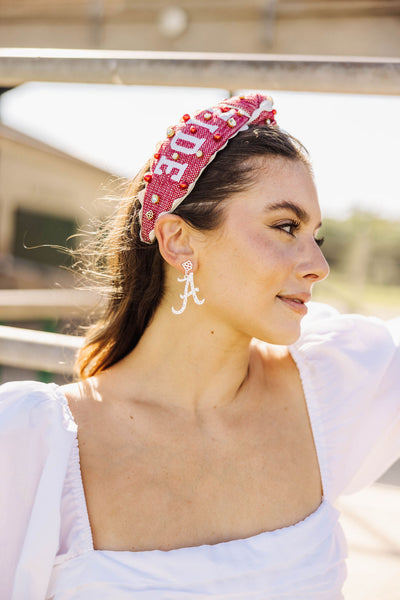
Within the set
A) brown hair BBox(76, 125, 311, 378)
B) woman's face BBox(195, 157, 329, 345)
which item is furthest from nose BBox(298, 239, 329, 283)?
brown hair BBox(76, 125, 311, 378)

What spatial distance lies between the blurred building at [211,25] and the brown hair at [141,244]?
1467 millimetres

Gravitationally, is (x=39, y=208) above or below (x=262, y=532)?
below

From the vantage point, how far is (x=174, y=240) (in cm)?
152

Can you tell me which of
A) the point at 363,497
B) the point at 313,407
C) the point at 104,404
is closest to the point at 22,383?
the point at 104,404

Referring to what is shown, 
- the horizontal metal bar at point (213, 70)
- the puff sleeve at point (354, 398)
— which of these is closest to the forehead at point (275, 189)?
the horizontal metal bar at point (213, 70)

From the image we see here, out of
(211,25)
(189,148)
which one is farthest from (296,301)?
(211,25)

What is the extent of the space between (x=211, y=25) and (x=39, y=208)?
38.6 feet

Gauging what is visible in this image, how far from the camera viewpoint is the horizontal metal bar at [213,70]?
1103 millimetres

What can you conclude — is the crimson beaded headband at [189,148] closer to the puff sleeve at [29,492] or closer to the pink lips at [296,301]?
the pink lips at [296,301]

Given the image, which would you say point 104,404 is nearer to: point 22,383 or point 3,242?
point 22,383

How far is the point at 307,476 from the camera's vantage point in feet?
5.04

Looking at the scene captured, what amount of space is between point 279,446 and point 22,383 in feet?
2.25

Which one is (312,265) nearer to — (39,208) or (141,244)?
(141,244)

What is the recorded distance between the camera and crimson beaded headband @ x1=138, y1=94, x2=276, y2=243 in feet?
4.71
